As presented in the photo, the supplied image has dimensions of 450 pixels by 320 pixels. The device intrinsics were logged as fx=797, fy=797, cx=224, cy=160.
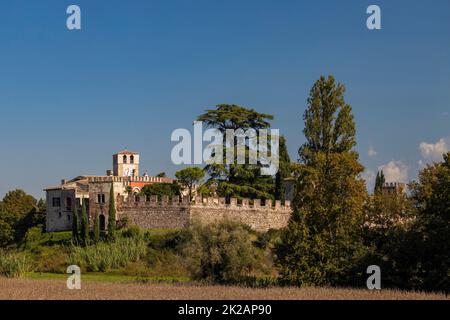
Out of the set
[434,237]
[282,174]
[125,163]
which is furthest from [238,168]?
[434,237]

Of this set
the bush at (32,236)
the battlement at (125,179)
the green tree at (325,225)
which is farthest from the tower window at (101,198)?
the green tree at (325,225)

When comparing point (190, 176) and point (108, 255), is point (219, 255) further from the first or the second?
point (190, 176)

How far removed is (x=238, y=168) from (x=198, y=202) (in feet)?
16.8

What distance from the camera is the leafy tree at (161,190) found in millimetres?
58475

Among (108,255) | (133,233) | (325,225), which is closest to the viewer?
(325,225)

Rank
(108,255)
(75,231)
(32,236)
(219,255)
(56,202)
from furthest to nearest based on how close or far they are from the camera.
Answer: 1. (56,202)
2. (32,236)
3. (75,231)
4. (108,255)
5. (219,255)

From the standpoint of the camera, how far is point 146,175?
69562 millimetres

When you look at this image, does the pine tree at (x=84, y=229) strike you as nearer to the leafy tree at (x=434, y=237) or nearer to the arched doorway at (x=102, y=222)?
the arched doorway at (x=102, y=222)

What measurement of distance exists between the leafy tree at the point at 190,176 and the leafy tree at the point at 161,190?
73 cm

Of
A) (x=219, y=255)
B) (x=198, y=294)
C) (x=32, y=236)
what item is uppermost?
(x=32, y=236)

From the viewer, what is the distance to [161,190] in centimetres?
5884

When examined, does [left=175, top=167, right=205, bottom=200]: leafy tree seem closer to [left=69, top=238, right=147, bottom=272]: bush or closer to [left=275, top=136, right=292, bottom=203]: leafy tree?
[left=275, top=136, right=292, bottom=203]: leafy tree

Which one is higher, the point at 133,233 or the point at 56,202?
the point at 56,202
